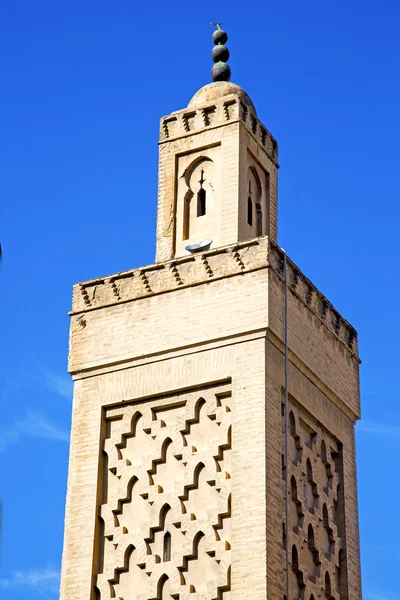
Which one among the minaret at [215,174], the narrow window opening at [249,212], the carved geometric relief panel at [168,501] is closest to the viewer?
the carved geometric relief panel at [168,501]

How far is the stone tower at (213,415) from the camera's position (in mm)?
15812

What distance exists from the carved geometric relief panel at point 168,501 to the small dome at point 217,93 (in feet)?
15.8

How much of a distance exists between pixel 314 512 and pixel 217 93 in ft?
20.7

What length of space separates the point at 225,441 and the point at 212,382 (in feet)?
2.71

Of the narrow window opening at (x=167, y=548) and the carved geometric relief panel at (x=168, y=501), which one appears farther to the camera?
the narrow window opening at (x=167, y=548)

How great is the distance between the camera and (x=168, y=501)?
1627 cm

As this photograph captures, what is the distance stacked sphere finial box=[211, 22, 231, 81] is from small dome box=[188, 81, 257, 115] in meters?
0.30

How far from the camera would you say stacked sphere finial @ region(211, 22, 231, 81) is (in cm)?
1980

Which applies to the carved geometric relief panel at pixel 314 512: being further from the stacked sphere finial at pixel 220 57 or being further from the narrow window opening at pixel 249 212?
the stacked sphere finial at pixel 220 57

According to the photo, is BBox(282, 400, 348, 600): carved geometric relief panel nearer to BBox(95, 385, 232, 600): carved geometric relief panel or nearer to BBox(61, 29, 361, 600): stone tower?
BBox(61, 29, 361, 600): stone tower

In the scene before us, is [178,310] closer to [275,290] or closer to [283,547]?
[275,290]

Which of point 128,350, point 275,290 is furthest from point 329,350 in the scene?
point 128,350

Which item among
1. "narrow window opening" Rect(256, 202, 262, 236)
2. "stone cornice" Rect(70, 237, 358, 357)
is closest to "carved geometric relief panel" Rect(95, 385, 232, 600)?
"stone cornice" Rect(70, 237, 358, 357)

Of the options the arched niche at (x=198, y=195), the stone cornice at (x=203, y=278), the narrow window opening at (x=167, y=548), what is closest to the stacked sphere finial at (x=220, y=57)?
the arched niche at (x=198, y=195)
